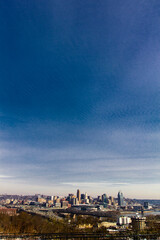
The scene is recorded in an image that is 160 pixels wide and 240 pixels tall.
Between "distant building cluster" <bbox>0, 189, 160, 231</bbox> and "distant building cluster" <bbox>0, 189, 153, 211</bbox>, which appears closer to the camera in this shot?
"distant building cluster" <bbox>0, 189, 160, 231</bbox>

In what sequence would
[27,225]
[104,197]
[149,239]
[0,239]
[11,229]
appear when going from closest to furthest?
[0,239] → [149,239] → [11,229] → [27,225] → [104,197]

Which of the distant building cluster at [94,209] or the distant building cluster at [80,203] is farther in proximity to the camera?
the distant building cluster at [80,203]

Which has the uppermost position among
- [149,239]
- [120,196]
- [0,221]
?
[149,239]

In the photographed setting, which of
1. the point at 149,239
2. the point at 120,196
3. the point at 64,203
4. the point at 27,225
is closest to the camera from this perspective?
the point at 149,239

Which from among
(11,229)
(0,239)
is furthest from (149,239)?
(11,229)

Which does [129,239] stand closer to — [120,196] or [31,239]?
[31,239]

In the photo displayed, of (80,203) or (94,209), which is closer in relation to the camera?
(94,209)

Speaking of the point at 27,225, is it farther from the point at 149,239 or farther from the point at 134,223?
the point at 149,239

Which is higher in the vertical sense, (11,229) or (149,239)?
(149,239)

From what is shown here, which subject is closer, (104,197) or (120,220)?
(120,220)

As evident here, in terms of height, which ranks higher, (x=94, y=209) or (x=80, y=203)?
(x=94, y=209)
